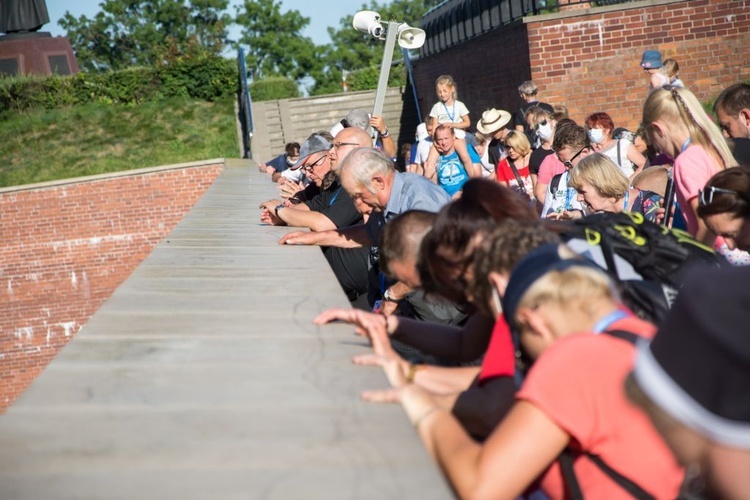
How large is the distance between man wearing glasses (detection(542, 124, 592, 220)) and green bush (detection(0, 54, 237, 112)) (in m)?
19.6

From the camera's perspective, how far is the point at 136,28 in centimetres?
7038

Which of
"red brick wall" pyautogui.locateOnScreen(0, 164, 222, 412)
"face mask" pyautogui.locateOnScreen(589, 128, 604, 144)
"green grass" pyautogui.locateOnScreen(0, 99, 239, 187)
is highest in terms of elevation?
"face mask" pyautogui.locateOnScreen(589, 128, 604, 144)

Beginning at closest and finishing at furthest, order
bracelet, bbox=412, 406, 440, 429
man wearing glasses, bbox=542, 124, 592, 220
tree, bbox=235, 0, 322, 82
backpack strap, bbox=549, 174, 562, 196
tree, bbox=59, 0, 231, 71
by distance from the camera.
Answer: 1. bracelet, bbox=412, 406, 440, 429
2. man wearing glasses, bbox=542, 124, 592, 220
3. backpack strap, bbox=549, 174, 562, 196
4. tree, bbox=235, 0, 322, 82
5. tree, bbox=59, 0, 231, 71

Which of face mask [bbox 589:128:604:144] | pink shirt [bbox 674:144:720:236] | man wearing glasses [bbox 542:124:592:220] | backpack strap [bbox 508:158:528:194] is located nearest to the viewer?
pink shirt [bbox 674:144:720:236]

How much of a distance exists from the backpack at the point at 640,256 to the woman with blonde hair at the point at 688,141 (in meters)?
1.62

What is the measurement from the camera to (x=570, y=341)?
6.76 ft

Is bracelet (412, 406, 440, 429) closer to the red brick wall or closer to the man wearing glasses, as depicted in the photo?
the man wearing glasses

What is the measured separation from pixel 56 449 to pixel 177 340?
1075mm

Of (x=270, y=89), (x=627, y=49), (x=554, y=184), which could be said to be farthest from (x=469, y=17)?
(x=554, y=184)

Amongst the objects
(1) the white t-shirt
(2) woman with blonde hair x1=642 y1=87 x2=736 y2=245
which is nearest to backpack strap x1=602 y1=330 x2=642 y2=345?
(2) woman with blonde hair x1=642 y1=87 x2=736 y2=245

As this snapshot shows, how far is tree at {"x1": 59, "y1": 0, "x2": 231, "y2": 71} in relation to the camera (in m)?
68.8

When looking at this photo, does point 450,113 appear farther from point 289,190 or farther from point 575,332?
point 575,332

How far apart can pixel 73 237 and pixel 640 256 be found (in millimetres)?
19094

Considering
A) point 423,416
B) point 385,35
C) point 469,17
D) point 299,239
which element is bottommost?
point 299,239
